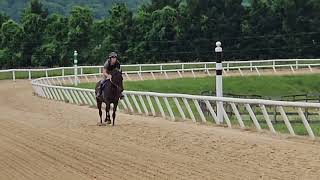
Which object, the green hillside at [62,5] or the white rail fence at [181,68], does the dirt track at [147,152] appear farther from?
the green hillside at [62,5]

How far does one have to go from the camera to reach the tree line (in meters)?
64.7

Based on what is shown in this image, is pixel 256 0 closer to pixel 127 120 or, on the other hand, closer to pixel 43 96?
pixel 43 96

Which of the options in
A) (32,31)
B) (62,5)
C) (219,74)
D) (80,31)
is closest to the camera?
(219,74)

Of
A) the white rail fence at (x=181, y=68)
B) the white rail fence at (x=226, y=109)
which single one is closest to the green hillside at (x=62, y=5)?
the white rail fence at (x=181, y=68)

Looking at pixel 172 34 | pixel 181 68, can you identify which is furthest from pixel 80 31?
pixel 181 68

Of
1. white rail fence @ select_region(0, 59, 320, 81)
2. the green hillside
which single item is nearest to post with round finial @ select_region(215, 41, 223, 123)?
white rail fence @ select_region(0, 59, 320, 81)

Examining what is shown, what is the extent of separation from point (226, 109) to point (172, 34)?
50.8m

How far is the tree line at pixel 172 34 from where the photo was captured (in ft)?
212

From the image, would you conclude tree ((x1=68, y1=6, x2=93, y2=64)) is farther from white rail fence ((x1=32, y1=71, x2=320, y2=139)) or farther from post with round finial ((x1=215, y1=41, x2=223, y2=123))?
post with round finial ((x1=215, y1=41, x2=223, y2=123))

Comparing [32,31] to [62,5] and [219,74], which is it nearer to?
[219,74]

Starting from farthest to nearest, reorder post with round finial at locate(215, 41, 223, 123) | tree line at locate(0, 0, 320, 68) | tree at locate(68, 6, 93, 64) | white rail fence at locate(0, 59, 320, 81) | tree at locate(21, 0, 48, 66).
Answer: tree at locate(21, 0, 48, 66)
tree at locate(68, 6, 93, 64)
tree line at locate(0, 0, 320, 68)
white rail fence at locate(0, 59, 320, 81)
post with round finial at locate(215, 41, 223, 123)

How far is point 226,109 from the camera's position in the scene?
676 inches

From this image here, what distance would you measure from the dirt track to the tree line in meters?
47.6

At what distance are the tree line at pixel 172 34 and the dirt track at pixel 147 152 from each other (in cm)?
4755
